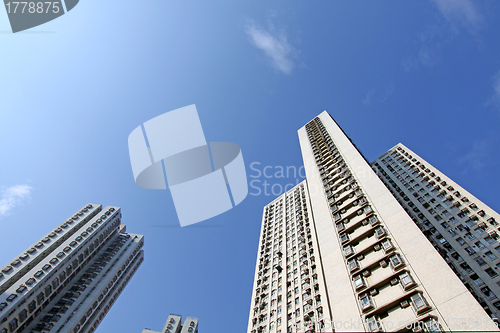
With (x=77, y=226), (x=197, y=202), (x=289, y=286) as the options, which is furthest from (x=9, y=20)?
(x=77, y=226)

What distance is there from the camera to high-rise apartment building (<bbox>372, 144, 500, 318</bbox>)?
86.2ft

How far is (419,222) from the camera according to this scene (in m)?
36.5

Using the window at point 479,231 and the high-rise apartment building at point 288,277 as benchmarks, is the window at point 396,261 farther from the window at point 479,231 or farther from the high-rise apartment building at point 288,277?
the window at point 479,231

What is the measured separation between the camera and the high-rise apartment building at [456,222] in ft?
86.2

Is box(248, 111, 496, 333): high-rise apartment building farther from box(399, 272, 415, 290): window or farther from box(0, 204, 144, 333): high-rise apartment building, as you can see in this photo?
box(0, 204, 144, 333): high-rise apartment building

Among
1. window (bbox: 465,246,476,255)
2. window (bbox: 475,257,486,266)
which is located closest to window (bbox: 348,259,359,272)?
window (bbox: 475,257,486,266)

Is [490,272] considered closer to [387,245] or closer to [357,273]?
[387,245]

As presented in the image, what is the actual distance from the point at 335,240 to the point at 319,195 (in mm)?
7091

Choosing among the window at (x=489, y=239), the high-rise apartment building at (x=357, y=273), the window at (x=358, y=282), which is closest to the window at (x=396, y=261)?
the high-rise apartment building at (x=357, y=273)

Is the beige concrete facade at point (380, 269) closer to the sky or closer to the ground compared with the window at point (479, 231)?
closer to the ground

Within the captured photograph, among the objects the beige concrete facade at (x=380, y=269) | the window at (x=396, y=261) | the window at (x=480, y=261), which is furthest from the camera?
the window at (x=480, y=261)

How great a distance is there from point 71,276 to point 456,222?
2515 inches

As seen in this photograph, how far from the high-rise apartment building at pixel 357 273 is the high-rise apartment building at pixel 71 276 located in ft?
98.0

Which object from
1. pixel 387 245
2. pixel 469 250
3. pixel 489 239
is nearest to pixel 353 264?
pixel 387 245
